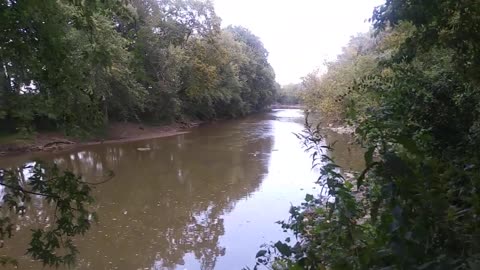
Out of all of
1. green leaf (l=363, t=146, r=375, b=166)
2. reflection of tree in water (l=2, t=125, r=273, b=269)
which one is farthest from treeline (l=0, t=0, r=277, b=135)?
reflection of tree in water (l=2, t=125, r=273, b=269)

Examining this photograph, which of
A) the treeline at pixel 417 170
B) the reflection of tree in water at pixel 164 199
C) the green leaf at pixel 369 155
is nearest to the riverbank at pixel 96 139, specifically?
the reflection of tree in water at pixel 164 199

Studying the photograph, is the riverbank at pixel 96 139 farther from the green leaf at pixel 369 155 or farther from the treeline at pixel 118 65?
the green leaf at pixel 369 155

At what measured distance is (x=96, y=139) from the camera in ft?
51.7

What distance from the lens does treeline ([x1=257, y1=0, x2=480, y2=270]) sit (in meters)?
1.97

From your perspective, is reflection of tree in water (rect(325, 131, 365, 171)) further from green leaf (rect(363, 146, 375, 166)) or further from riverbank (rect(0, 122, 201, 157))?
green leaf (rect(363, 146, 375, 166))

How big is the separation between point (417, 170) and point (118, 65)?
904 inches

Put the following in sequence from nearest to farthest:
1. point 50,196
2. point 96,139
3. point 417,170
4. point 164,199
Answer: point 417,170
point 50,196
point 164,199
point 96,139

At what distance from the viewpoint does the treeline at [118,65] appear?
9.12 feet

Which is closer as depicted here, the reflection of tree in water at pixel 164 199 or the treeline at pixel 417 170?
the treeline at pixel 417 170

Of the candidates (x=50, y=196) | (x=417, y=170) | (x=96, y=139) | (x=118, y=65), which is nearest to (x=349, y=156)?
(x=96, y=139)

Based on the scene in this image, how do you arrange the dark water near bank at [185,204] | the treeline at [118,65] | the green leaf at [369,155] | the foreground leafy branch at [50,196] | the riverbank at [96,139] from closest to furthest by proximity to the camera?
the green leaf at [369,155], the foreground leafy branch at [50,196], the treeline at [118,65], the dark water near bank at [185,204], the riverbank at [96,139]

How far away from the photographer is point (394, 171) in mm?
2166

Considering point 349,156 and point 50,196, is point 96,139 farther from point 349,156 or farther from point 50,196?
point 50,196

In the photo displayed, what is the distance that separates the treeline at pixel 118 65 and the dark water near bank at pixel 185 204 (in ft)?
5.56
